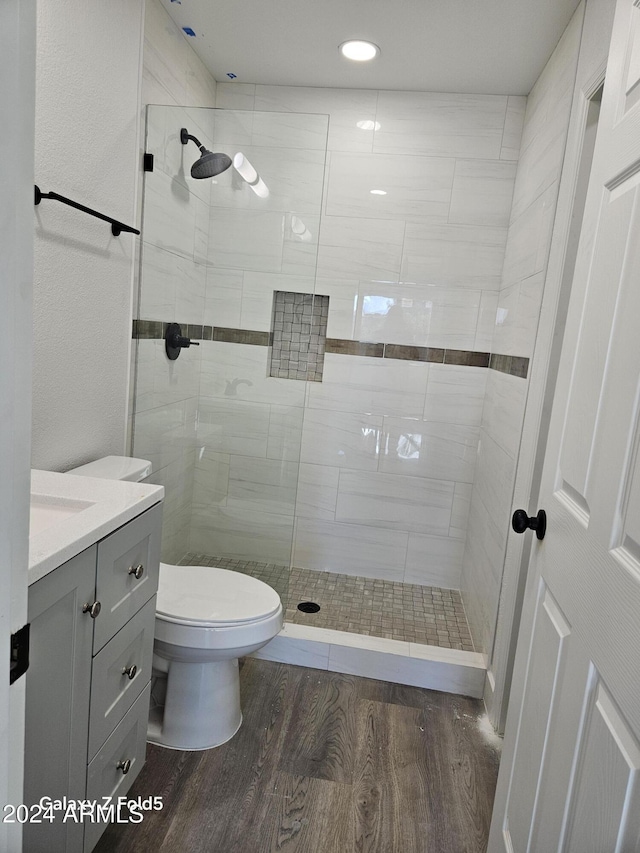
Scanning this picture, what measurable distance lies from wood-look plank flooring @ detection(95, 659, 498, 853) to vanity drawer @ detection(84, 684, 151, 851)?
184 mm

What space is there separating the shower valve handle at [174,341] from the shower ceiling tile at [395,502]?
3.83ft

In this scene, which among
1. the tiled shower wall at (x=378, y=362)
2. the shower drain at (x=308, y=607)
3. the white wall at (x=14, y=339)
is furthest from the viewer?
the shower drain at (x=308, y=607)

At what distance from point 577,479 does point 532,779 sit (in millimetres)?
630

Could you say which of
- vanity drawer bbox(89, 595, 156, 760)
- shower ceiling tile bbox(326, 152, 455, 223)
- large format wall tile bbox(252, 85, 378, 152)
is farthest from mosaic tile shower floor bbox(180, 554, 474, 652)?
large format wall tile bbox(252, 85, 378, 152)

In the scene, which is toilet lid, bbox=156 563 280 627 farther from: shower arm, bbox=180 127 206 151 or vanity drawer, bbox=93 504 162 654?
shower arm, bbox=180 127 206 151

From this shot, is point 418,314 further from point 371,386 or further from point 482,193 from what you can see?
point 482,193

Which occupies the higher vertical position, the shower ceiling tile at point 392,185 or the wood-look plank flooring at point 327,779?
the shower ceiling tile at point 392,185

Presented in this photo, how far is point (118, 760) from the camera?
139 centimetres

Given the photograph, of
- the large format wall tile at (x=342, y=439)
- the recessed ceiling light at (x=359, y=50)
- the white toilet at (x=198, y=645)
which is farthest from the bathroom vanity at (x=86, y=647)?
the recessed ceiling light at (x=359, y=50)

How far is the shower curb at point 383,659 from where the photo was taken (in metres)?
2.25

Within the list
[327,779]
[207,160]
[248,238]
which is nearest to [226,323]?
[248,238]

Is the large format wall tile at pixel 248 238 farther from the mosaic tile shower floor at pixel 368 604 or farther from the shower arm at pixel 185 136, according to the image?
the mosaic tile shower floor at pixel 368 604

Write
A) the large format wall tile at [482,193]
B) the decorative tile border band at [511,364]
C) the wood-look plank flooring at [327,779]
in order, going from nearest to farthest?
1. the wood-look plank flooring at [327,779]
2. the decorative tile border band at [511,364]
3. the large format wall tile at [482,193]

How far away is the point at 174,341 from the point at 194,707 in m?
1.38
